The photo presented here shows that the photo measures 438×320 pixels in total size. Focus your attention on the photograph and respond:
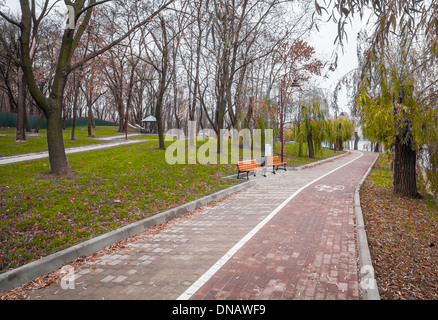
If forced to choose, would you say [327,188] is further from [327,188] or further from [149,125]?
[149,125]

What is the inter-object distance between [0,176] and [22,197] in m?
2.94

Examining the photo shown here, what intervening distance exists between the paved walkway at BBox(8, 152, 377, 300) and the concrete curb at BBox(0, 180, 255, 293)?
0.32m

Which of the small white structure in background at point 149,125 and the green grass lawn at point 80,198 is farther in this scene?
the small white structure in background at point 149,125

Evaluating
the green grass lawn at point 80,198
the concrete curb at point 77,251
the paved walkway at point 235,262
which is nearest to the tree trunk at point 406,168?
the paved walkway at point 235,262

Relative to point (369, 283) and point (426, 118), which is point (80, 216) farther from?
point (426, 118)

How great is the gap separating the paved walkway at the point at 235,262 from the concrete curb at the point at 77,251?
321mm

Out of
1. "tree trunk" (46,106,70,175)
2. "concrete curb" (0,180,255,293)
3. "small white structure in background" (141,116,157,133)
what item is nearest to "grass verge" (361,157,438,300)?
"concrete curb" (0,180,255,293)

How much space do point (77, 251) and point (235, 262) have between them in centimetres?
272

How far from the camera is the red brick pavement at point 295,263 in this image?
13.0 ft

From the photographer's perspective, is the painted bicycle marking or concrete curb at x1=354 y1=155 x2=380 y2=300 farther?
the painted bicycle marking

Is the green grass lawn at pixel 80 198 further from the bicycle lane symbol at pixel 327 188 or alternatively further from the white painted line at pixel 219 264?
the bicycle lane symbol at pixel 327 188

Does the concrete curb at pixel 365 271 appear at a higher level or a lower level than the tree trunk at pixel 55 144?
lower

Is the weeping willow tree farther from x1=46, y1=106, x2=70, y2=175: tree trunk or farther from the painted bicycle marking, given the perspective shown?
x1=46, y1=106, x2=70, y2=175: tree trunk

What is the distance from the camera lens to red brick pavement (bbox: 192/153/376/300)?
3975mm
